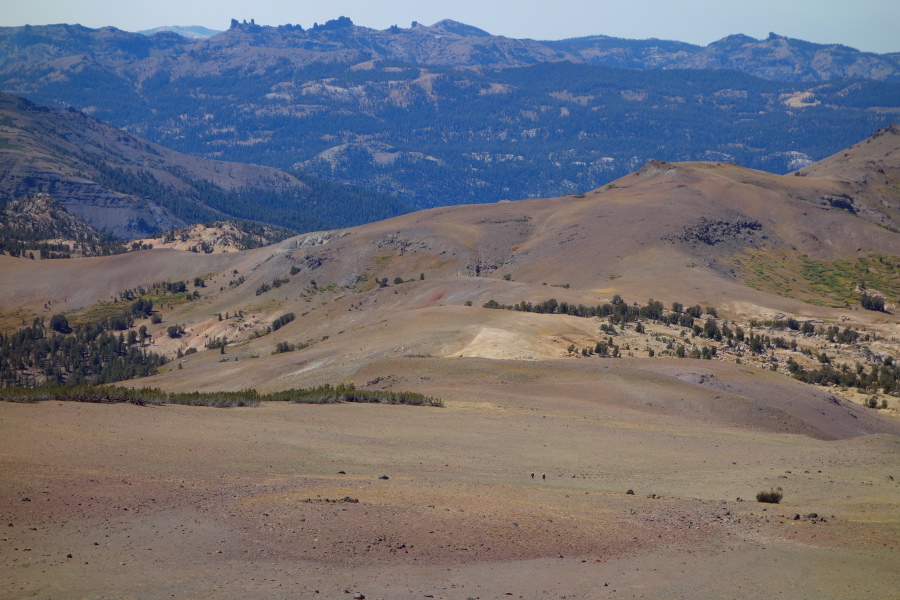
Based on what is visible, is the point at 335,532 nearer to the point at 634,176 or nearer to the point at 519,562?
the point at 519,562

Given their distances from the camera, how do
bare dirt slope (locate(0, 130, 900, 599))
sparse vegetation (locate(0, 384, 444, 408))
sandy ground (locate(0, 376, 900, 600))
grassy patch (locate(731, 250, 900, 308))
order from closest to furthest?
sandy ground (locate(0, 376, 900, 600)) < bare dirt slope (locate(0, 130, 900, 599)) < sparse vegetation (locate(0, 384, 444, 408)) < grassy patch (locate(731, 250, 900, 308))

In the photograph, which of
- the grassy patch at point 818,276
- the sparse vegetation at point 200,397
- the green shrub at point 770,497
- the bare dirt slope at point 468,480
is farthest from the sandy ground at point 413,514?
the grassy patch at point 818,276

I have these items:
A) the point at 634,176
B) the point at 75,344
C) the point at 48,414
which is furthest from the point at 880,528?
the point at 634,176

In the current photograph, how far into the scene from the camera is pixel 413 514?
60.3 feet

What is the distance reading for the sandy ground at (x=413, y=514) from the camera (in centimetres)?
1500

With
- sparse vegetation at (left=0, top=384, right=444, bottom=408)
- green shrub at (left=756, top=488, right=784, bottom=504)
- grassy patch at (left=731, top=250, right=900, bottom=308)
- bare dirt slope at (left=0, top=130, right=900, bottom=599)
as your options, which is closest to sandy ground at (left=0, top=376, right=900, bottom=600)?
bare dirt slope at (left=0, top=130, right=900, bottom=599)

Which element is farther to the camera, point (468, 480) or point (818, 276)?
point (818, 276)

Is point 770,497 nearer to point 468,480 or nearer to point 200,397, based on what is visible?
point 468,480

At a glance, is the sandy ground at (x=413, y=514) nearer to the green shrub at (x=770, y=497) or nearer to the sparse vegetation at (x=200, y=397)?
the green shrub at (x=770, y=497)

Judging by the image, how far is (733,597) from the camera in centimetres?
1482

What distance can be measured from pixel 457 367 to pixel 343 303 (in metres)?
37.4

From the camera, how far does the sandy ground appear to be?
15.0 m

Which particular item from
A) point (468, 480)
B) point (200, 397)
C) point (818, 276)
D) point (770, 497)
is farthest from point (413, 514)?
point (818, 276)

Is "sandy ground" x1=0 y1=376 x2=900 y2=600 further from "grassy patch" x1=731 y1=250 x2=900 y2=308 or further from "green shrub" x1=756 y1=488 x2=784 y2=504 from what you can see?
"grassy patch" x1=731 y1=250 x2=900 y2=308
